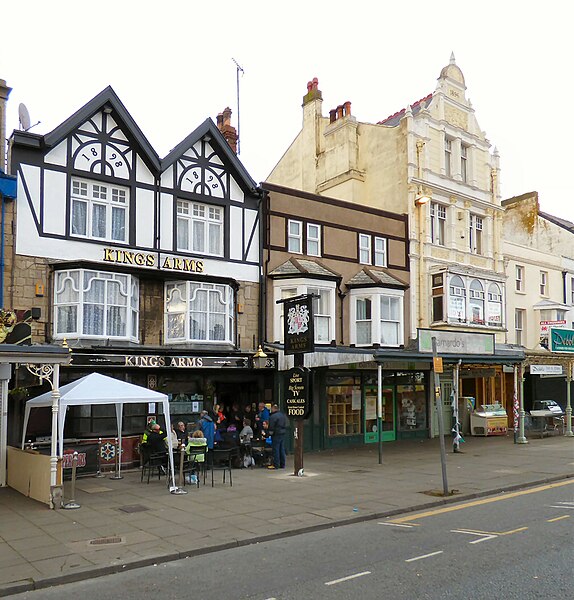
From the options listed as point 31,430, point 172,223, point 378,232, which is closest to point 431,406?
point 378,232

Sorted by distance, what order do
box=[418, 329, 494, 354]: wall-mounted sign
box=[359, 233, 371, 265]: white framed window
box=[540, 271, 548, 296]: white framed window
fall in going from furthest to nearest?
box=[540, 271, 548, 296]: white framed window, box=[359, 233, 371, 265]: white framed window, box=[418, 329, 494, 354]: wall-mounted sign

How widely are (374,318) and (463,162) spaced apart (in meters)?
10.1

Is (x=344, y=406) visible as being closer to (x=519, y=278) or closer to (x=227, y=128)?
(x=227, y=128)

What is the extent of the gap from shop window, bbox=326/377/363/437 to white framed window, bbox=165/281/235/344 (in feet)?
15.8

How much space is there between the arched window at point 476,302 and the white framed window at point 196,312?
39.8ft

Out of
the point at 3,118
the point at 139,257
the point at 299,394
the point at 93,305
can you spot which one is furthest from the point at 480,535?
the point at 3,118

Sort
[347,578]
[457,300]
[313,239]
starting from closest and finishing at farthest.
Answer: [347,578] < [313,239] < [457,300]

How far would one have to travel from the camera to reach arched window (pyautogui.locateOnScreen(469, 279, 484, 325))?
1107 inches

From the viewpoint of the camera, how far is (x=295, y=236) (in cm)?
2311

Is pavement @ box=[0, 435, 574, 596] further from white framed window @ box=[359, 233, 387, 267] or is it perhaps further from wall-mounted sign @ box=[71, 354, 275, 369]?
white framed window @ box=[359, 233, 387, 267]

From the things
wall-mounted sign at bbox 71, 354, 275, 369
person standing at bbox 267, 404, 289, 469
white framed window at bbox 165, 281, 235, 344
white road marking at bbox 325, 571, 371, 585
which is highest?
white framed window at bbox 165, 281, 235, 344

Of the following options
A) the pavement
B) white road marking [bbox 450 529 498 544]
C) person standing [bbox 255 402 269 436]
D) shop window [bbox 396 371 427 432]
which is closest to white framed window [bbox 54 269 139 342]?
the pavement

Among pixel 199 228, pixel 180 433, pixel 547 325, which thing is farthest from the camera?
pixel 547 325

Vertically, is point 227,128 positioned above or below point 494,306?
above
